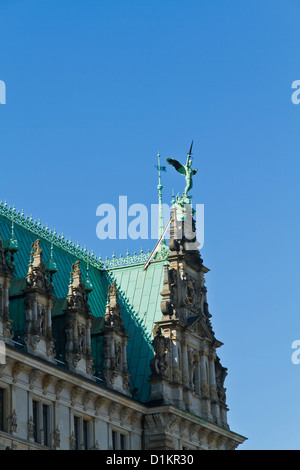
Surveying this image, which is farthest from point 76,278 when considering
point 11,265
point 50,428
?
point 50,428

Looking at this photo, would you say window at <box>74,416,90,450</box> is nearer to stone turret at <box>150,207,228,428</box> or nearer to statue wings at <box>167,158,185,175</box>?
stone turret at <box>150,207,228,428</box>

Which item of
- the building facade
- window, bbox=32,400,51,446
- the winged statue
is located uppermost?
the winged statue

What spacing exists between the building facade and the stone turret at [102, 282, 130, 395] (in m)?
0.05

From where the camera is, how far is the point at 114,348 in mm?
64688

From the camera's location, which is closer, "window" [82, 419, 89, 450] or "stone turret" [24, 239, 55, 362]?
"stone turret" [24, 239, 55, 362]

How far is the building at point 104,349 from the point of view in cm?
5831

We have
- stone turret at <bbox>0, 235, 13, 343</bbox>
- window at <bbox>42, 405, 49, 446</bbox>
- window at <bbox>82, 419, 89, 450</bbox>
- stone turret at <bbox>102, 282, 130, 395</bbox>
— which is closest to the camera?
stone turret at <bbox>0, 235, 13, 343</bbox>

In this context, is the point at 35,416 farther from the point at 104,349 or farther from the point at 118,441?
the point at 104,349

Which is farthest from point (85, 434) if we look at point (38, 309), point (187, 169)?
point (187, 169)

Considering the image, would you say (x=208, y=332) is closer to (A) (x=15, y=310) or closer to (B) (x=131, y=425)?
(B) (x=131, y=425)

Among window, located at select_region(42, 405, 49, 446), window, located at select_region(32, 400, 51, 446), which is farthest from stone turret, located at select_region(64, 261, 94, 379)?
window, located at select_region(32, 400, 51, 446)

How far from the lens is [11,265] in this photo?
61.2 meters

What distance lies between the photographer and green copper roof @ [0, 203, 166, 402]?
66312 millimetres
